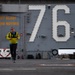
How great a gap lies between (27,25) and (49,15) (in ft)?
4.18

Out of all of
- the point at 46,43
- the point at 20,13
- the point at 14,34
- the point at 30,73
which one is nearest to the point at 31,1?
the point at 20,13

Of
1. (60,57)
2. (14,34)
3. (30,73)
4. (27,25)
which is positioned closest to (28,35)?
(27,25)

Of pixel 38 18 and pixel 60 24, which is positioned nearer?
pixel 60 24

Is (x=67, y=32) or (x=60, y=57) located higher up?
(x=67, y=32)

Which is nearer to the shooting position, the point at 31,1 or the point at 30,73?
the point at 30,73

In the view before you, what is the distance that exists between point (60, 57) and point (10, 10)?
3608 millimetres

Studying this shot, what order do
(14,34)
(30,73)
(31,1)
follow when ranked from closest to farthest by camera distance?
(30,73)
(14,34)
(31,1)

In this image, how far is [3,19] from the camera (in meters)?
20.1

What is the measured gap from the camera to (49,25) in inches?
791

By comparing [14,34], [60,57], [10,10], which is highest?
[10,10]

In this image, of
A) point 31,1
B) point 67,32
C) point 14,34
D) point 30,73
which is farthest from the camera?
point 31,1

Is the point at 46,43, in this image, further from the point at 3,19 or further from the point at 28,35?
the point at 3,19

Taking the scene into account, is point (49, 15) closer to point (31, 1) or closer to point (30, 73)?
point (31, 1)

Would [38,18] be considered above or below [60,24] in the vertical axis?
above
